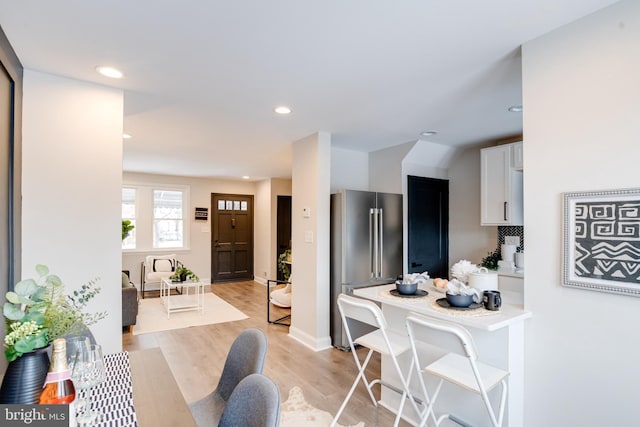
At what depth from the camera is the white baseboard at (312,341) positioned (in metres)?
3.83

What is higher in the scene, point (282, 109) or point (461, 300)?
point (282, 109)

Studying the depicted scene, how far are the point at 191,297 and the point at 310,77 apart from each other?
16.7 ft

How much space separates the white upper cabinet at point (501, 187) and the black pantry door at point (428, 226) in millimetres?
829

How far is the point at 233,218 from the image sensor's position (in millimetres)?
8297

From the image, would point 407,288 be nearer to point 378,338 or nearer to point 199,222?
point 378,338

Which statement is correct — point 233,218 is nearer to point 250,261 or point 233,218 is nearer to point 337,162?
point 250,261

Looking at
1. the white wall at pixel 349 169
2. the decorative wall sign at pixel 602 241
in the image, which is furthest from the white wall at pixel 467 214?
the decorative wall sign at pixel 602 241

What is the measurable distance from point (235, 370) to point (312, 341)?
2330 mm

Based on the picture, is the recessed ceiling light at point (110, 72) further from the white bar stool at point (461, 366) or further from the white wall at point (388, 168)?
the white wall at point (388, 168)

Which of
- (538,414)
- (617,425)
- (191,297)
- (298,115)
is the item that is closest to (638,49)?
(617,425)

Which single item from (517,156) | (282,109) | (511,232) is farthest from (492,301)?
(511,232)

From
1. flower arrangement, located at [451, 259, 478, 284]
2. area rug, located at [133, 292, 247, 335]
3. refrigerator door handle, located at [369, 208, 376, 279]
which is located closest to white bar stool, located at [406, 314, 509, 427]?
flower arrangement, located at [451, 259, 478, 284]

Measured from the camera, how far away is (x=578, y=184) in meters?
1.72

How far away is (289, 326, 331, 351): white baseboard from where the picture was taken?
383cm
